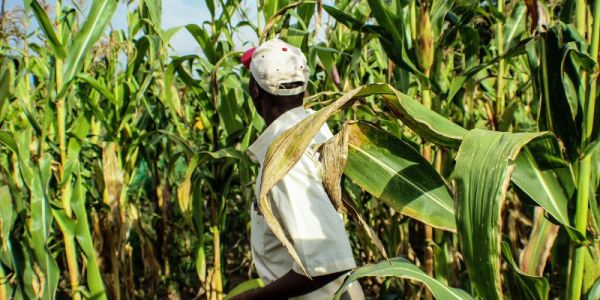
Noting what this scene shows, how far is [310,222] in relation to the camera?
128cm

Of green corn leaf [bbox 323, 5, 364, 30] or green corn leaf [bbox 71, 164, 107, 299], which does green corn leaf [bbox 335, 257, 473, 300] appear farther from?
green corn leaf [bbox 71, 164, 107, 299]

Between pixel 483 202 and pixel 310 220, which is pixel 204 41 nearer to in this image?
pixel 310 220

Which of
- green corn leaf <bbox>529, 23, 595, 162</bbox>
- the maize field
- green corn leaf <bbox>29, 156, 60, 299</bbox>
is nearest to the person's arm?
the maize field

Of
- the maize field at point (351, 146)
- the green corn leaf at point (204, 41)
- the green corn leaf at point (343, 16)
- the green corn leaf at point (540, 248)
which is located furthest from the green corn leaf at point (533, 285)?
the green corn leaf at point (204, 41)

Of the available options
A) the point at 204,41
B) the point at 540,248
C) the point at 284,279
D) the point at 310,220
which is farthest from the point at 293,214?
the point at 204,41

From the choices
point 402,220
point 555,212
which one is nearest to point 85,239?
point 402,220

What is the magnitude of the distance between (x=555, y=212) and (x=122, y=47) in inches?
95.1

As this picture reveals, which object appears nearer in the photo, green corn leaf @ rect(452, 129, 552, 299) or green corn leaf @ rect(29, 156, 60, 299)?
green corn leaf @ rect(452, 129, 552, 299)

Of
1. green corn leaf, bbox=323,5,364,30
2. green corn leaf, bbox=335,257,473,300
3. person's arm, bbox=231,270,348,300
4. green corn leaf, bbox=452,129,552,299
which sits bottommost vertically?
person's arm, bbox=231,270,348,300

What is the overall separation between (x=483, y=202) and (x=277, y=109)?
0.69 m

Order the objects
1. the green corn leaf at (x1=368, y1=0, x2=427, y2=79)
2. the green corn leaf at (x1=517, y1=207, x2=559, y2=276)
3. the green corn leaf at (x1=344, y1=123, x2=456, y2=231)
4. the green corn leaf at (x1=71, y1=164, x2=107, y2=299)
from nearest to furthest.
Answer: the green corn leaf at (x1=344, y1=123, x2=456, y2=231) → the green corn leaf at (x1=517, y1=207, x2=559, y2=276) → the green corn leaf at (x1=368, y1=0, x2=427, y2=79) → the green corn leaf at (x1=71, y1=164, x2=107, y2=299)

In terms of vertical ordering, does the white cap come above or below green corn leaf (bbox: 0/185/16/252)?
above

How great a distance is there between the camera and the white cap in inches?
55.5

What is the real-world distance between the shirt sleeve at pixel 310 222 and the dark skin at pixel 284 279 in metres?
0.03
